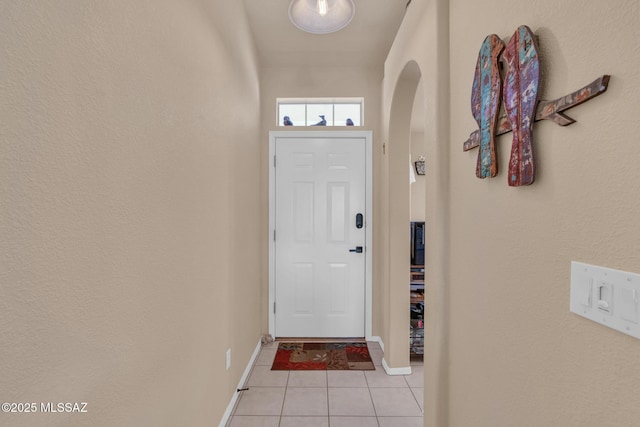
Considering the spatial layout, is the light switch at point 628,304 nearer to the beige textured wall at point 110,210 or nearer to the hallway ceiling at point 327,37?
the beige textured wall at point 110,210

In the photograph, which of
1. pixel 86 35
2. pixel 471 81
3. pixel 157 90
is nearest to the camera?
pixel 86 35

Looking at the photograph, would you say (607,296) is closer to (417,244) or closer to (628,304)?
(628,304)

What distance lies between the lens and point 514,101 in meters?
0.94

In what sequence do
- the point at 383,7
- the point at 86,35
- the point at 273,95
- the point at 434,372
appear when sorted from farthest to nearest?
the point at 273,95 → the point at 383,7 → the point at 434,372 → the point at 86,35

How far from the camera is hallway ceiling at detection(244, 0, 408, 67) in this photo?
7.73 ft

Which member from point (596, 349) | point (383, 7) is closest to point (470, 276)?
point (596, 349)

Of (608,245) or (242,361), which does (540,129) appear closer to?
(608,245)

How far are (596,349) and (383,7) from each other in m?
2.50

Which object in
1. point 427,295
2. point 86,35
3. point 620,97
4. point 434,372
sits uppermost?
point 86,35

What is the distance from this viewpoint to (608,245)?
2.12 ft

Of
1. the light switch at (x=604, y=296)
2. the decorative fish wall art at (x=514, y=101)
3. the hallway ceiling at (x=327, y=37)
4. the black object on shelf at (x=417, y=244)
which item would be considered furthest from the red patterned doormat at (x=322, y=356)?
the hallway ceiling at (x=327, y=37)

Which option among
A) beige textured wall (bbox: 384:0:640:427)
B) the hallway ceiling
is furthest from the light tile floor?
the hallway ceiling

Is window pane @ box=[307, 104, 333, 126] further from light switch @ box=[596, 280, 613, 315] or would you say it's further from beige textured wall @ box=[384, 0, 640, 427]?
light switch @ box=[596, 280, 613, 315]

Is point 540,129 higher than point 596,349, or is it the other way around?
point 540,129
